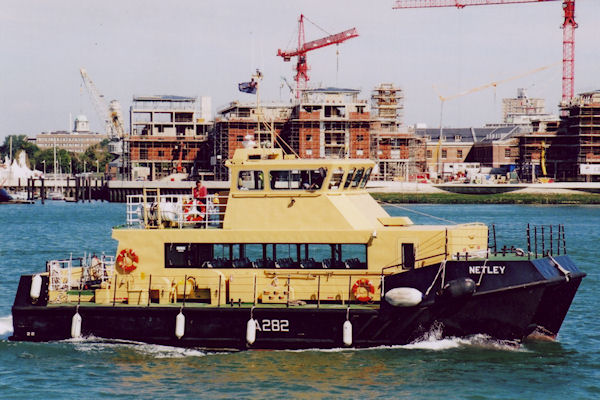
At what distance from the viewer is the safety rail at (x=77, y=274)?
1936cm

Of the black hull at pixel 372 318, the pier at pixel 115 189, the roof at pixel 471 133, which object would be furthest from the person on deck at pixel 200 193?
the roof at pixel 471 133

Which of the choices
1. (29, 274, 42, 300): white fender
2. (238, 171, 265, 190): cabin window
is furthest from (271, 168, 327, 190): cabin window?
(29, 274, 42, 300): white fender

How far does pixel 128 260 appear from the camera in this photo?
61.8ft

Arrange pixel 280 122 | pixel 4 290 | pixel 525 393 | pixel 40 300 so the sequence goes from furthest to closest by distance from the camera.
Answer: pixel 280 122, pixel 4 290, pixel 40 300, pixel 525 393

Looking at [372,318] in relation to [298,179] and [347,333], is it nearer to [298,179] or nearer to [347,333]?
[347,333]

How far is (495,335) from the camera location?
18.1 m

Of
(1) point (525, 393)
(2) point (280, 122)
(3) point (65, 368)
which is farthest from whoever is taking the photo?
(2) point (280, 122)

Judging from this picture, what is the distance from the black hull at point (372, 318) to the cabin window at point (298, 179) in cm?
242

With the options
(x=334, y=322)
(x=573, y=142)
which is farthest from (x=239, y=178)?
(x=573, y=142)

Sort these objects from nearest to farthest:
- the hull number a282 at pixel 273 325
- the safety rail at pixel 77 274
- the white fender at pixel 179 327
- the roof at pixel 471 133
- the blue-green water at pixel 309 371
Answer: the blue-green water at pixel 309 371
the hull number a282 at pixel 273 325
the white fender at pixel 179 327
the safety rail at pixel 77 274
the roof at pixel 471 133

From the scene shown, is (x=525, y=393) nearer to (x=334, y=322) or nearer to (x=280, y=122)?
(x=334, y=322)

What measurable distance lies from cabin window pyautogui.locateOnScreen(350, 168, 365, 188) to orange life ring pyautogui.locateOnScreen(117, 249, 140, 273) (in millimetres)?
4659

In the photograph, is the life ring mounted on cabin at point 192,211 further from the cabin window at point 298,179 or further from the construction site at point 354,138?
the construction site at point 354,138

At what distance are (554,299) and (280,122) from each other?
325ft
